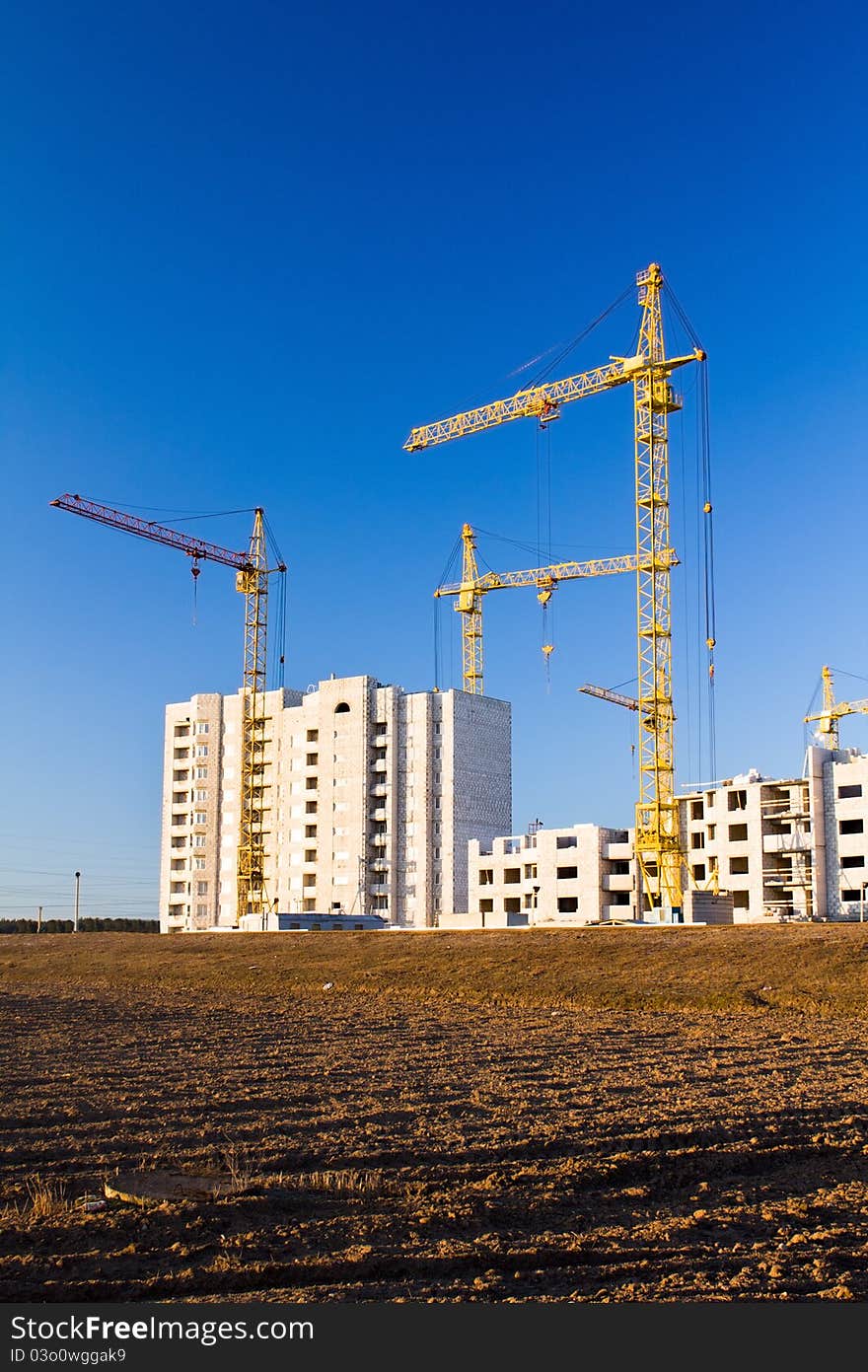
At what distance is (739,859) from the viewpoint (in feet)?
350

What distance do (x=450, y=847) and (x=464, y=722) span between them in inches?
507

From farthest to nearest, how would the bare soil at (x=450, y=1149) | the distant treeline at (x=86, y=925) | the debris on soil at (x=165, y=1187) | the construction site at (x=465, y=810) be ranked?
the distant treeline at (x=86, y=925)
the construction site at (x=465, y=810)
the debris on soil at (x=165, y=1187)
the bare soil at (x=450, y=1149)

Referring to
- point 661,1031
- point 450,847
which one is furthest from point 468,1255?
point 450,847

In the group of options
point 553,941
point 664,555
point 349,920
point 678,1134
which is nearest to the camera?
point 678,1134

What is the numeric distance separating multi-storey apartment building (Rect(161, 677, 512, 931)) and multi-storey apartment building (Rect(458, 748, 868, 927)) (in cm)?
806

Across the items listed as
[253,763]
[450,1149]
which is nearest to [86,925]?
[253,763]

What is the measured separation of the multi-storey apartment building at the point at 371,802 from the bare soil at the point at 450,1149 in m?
91.3

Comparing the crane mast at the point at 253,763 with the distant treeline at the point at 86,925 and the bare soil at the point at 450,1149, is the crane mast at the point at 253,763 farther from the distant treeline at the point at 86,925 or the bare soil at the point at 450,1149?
the bare soil at the point at 450,1149

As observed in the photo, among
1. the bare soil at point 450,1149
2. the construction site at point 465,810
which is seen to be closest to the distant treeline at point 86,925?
the construction site at point 465,810

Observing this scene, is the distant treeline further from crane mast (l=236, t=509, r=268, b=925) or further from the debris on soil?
the debris on soil

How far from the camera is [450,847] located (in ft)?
415

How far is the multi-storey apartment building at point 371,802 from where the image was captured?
12731 centimetres

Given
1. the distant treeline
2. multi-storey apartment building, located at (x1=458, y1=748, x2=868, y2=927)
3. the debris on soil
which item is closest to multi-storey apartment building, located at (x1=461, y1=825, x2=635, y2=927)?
multi-storey apartment building, located at (x1=458, y1=748, x2=868, y2=927)

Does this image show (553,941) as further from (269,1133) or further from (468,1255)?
(468,1255)
